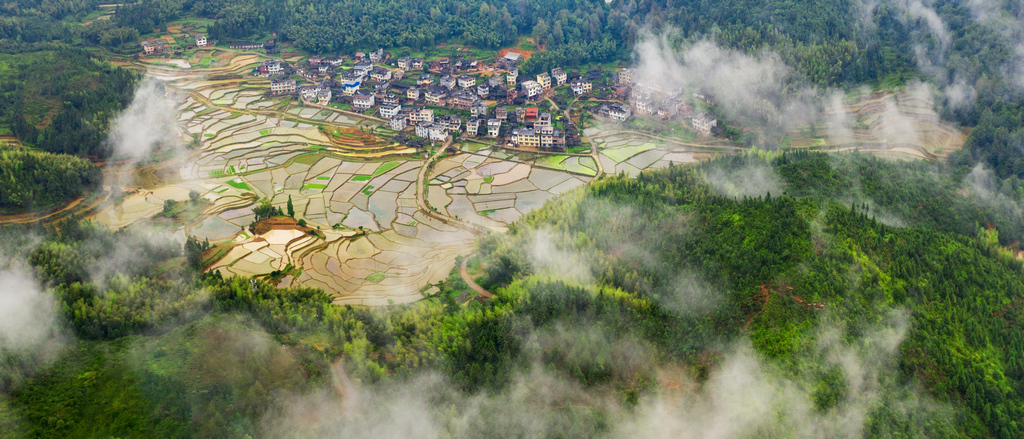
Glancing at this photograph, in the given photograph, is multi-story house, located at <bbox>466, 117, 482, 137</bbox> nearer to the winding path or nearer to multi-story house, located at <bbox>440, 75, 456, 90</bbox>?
the winding path

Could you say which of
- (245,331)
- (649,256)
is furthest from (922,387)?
(245,331)

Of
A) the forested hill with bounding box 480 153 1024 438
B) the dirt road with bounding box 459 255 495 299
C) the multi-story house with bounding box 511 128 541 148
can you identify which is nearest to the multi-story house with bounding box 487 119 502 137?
the multi-story house with bounding box 511 128 541 148

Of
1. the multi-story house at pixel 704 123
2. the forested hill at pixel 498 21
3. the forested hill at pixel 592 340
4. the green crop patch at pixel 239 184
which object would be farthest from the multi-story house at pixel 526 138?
the green crop patch at pixel 239 184

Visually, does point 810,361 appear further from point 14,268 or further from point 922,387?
point 14,268

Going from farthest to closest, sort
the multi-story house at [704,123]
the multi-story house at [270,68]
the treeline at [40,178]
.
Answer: the multi-story house at [270,68] < the multi-story house at [704,123] < the treeline at [40,178]

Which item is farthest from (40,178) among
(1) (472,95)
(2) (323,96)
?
(1) (472,95)

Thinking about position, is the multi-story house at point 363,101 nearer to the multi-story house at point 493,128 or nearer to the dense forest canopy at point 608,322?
the multi-story house at point 493,128

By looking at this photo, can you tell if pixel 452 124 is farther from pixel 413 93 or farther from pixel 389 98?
pixel 413 93
